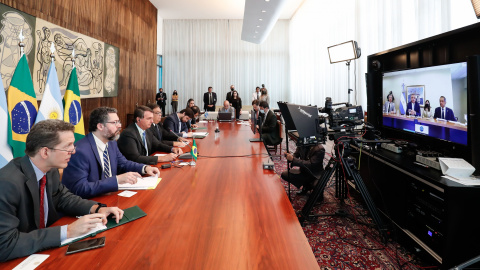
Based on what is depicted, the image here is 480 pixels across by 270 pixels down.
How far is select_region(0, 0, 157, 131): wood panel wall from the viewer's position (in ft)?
14.1

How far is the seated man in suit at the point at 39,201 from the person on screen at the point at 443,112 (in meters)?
2.69

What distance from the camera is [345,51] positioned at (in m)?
4.68

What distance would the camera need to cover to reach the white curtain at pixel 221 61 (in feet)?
39.2

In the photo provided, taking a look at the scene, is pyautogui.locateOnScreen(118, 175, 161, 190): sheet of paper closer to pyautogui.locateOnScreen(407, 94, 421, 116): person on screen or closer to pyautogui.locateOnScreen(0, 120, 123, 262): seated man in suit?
pyautogui.locateOnScreen(0, 120, 123, 262): seated man in suit

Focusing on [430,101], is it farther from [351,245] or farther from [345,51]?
[345,51]

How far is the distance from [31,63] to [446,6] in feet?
16.6

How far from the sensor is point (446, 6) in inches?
123

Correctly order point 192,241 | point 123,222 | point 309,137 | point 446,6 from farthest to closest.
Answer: point 446,6 < point 309,137 < point 123,222 < point 192,241

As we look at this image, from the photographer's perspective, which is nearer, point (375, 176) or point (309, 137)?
point (309, 137)

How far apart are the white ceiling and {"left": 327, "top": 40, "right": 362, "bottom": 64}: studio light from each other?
4.95 meters

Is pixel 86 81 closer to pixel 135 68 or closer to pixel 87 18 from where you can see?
pixel 87 18

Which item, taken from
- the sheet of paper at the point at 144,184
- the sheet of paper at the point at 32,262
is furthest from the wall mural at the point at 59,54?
the sheet of paper at the point at 32,262

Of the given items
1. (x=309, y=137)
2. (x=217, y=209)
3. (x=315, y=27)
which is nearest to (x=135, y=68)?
(x=315, y=27)

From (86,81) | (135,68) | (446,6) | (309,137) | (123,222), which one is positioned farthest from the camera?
(135,68)
